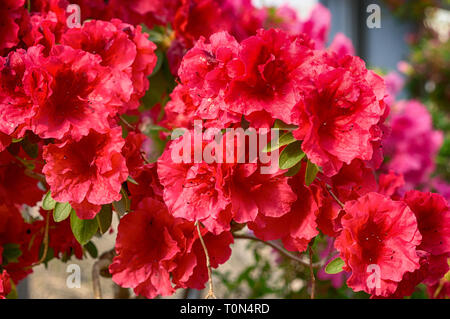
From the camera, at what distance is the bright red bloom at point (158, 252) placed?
0.56 metres

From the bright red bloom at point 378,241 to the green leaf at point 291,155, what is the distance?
0.07 m

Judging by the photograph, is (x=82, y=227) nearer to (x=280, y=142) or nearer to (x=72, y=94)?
(x=72, y=94)

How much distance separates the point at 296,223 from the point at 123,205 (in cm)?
21

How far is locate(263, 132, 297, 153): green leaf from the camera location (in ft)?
1.65

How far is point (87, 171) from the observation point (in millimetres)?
548

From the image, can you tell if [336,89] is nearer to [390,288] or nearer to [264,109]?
[264,109]

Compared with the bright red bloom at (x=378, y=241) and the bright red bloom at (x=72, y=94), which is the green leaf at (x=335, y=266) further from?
the bright red bloom at (x=72, y=94)

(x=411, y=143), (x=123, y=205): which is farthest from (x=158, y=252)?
(x=411, y=143)

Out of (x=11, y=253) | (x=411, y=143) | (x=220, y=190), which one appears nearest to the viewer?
(x=220, y=190)

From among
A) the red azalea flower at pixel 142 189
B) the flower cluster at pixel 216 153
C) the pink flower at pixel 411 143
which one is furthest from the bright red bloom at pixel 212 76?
the pink flower at pixel 411 143

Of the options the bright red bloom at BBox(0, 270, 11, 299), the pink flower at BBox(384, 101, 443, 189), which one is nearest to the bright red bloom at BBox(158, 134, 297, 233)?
the bright red bloom at BBox(0, 270, 11, 299)

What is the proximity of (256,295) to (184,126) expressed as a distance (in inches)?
26.8

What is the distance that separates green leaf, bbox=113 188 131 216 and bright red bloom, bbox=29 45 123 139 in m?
0.10

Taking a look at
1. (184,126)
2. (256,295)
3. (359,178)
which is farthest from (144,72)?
(256,295)
